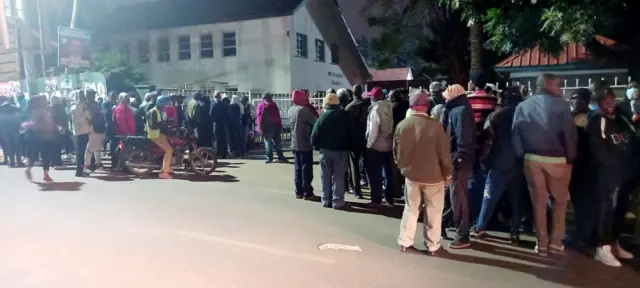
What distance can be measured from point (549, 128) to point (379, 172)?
130 inches

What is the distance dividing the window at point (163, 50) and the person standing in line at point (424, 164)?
27.8 metres

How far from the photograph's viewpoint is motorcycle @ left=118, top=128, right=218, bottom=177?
1148 cm

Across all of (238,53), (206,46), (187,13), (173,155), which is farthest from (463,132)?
(187,13)

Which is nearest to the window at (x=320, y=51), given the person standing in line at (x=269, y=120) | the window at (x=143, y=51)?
the window at (x=143, y=51)

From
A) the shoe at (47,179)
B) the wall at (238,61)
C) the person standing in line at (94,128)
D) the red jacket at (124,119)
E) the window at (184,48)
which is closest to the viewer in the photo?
the shoe at (47,179)

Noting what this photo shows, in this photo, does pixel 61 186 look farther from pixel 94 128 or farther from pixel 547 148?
pixel 547 148

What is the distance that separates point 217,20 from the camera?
96.1 ft

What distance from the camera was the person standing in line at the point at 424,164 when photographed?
5.66 m

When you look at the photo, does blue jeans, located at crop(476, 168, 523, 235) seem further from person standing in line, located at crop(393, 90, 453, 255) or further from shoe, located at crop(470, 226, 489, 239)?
A: person standing in line, located at crop(393, 90, 453, 255)

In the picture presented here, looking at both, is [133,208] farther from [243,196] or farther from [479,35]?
[479,35]

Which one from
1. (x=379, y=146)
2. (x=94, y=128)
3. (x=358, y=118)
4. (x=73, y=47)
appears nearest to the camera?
(x=379, y=146)

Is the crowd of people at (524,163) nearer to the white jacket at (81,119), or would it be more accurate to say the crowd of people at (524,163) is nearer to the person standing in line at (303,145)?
the person standing in line at (303,145)

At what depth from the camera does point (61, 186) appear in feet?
33.7

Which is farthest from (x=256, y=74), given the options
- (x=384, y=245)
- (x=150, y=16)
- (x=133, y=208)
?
(x=384, y=245)
